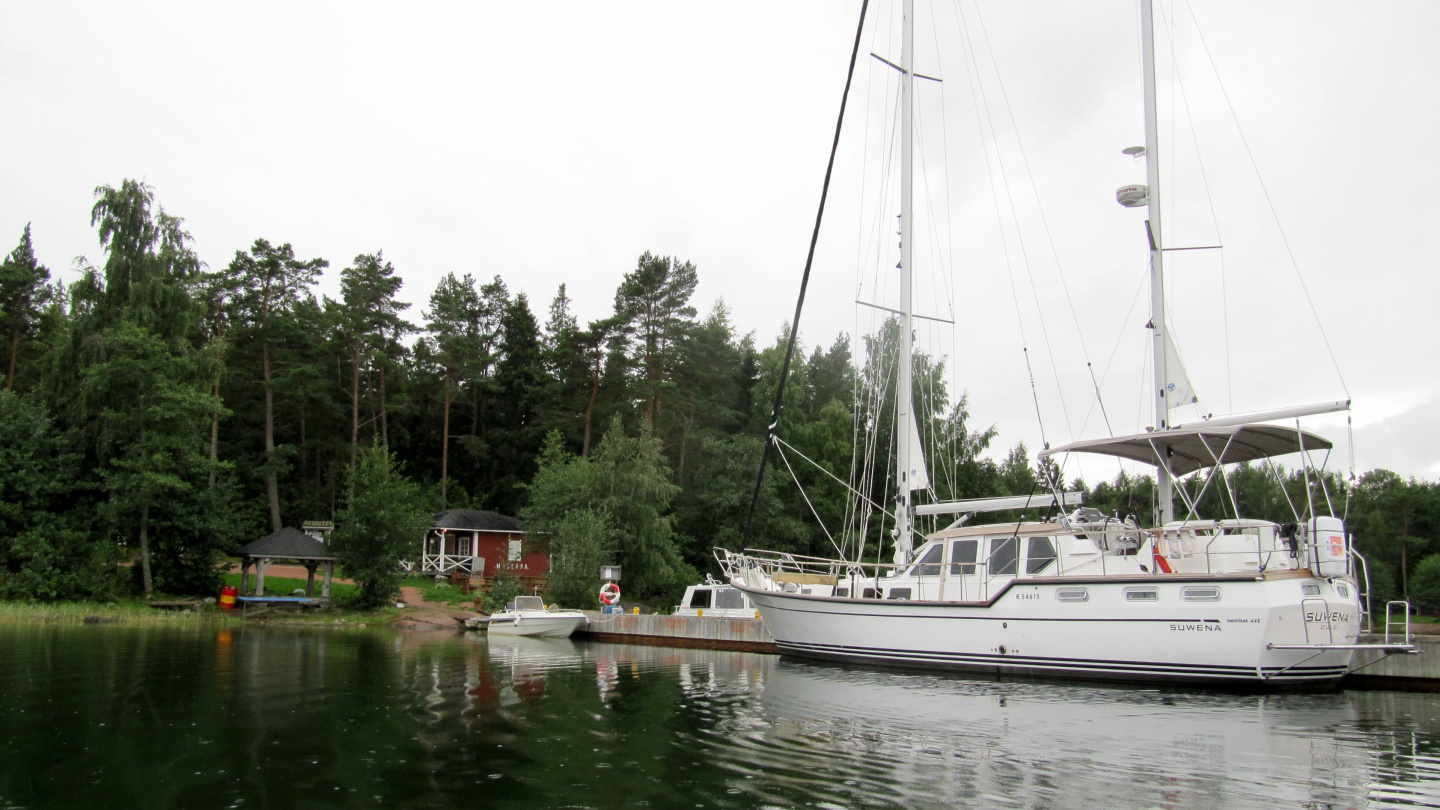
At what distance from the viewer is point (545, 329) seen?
63500 mm

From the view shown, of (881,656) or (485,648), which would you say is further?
(485,648)

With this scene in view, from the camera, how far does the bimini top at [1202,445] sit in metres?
16.0

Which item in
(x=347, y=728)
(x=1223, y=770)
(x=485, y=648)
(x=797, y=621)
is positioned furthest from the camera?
(x=485, y=648)

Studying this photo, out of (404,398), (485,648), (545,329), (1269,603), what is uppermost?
(545,329)

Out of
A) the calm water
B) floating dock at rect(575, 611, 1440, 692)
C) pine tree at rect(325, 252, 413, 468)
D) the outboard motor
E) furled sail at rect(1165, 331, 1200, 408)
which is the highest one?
pine tree at rect(325, 252, 413, 468)

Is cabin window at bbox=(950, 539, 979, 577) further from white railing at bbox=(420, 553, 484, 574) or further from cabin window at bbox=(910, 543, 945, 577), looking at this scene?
white railing at bbox=(420, 553, 484, 574)

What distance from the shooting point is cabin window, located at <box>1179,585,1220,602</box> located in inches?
597

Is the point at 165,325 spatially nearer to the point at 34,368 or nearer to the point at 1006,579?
the point at 34,368

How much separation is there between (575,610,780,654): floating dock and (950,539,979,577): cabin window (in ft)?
19.5

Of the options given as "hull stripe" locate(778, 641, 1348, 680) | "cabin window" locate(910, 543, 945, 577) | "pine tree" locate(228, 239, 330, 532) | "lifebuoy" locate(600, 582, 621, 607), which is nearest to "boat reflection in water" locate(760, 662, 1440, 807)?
"hull stripe" locate(778, 641, 1348, 680)

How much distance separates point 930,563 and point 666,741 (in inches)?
414

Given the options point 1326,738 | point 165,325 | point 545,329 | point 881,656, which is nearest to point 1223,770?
point 1326,738

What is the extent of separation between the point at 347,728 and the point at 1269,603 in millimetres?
13586

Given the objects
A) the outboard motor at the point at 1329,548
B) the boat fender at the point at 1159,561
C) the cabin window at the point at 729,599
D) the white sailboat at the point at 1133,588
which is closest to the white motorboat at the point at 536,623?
the cabin window at the point at 729,599
